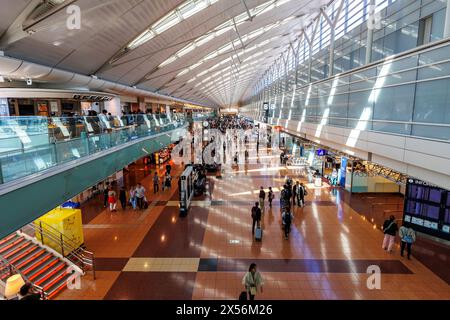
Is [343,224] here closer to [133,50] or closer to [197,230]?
[197,230]

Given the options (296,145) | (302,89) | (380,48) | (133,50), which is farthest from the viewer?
(296,145)

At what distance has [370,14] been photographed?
1287 centimetres

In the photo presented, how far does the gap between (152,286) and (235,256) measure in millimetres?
2829

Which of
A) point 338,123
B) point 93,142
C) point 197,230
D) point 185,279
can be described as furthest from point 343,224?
point 93,142

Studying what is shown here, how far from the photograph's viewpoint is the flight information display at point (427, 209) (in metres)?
10.2

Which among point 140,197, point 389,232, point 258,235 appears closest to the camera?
point 389,232

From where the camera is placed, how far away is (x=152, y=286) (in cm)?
762

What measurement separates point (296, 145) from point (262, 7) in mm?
14856

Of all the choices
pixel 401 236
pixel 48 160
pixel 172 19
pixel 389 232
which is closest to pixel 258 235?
pixel 389 232

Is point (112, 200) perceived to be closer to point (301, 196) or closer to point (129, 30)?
point (129, 30)

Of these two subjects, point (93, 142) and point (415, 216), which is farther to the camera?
point (415, 216)

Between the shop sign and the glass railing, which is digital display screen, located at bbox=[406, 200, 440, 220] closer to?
the glass railing

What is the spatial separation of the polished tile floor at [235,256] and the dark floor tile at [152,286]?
0.03 meters

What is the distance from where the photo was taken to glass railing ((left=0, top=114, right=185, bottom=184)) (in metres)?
5.93
